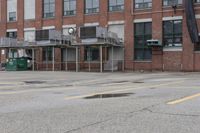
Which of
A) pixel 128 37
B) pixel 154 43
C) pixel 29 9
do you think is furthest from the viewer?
pixel 29 9

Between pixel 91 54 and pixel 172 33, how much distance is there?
10508 mm

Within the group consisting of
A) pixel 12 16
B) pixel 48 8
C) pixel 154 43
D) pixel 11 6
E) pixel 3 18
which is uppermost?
pixel 11 6

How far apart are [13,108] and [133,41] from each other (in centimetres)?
3344

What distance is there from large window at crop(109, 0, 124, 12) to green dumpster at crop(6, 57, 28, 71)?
487 inches

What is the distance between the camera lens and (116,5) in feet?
151

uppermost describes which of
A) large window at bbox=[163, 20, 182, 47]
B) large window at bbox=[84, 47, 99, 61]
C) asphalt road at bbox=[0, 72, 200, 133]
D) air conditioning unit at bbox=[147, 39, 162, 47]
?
large window at bbox=[163, 20, 182, 47]

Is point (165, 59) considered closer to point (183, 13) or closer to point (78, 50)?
point (183, 13)

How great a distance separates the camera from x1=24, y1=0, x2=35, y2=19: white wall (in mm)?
52781

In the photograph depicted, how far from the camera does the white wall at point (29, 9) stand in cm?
5278

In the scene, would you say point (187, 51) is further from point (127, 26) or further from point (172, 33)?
point (127, 26)

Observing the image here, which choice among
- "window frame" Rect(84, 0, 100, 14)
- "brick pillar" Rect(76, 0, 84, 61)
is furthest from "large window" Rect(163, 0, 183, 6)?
"brick pillar" Rect(76, 0, 84, 61)

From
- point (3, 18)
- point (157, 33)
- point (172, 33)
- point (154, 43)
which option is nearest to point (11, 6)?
point (3, 18)

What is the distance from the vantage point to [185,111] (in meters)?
10.7

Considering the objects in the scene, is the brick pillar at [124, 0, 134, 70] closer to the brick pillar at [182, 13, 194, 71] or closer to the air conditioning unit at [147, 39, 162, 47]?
the air conditioning unit at [147, 39, 162, 47]
